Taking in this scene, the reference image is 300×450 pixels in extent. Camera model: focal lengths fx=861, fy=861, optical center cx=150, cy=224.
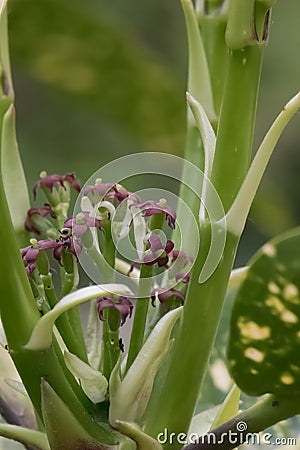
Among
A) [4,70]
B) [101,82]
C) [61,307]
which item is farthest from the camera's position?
[101,82]

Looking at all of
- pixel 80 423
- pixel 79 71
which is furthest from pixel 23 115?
pixel 80 423

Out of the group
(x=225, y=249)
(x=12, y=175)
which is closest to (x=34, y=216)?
(x=12, y=175)

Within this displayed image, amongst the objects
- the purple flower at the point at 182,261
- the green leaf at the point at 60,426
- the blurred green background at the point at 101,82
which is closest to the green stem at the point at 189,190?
the purple flower at the point at 182,261

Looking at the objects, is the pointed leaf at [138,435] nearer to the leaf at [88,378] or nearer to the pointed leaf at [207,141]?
the leaf at [88,378]

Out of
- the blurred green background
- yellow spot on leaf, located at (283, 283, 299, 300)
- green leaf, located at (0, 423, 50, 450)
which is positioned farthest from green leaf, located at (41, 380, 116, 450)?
the blurred green background

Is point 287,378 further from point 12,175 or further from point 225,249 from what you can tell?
point 12,175

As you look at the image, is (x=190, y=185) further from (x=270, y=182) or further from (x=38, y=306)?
(x=270, y=182)
